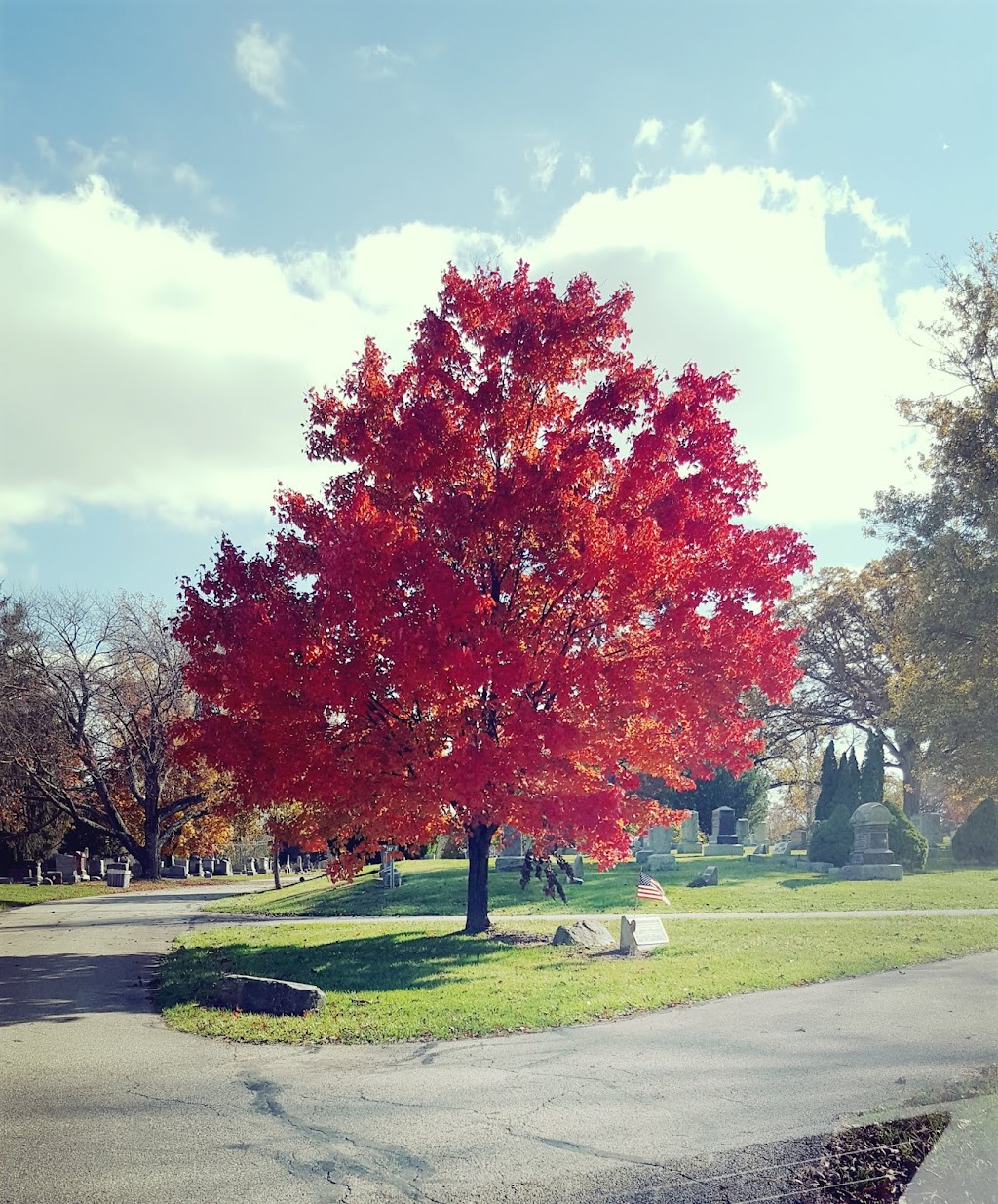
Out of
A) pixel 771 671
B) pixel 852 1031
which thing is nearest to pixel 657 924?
pixel 771 671

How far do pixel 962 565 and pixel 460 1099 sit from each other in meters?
24.2

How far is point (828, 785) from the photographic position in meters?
38.9

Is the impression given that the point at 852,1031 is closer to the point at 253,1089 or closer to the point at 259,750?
the point at 253,1089

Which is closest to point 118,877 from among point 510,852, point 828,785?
point 510,852

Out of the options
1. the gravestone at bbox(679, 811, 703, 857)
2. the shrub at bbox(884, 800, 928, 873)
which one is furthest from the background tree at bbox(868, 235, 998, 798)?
the gravestone at bbox(679, 811, 703, 857)

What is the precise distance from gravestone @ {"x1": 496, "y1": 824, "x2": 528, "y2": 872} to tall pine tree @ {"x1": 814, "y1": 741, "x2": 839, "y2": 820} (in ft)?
47.2

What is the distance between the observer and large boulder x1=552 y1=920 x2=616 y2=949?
14.5 m

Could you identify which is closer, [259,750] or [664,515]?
[259,750]

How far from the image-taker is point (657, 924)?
47.0 ft

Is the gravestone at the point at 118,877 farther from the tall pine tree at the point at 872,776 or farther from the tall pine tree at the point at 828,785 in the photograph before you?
the tall pine tree at the point at 872,776

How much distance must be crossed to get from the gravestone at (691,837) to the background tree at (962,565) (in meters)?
11.7

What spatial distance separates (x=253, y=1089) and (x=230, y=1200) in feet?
6.78

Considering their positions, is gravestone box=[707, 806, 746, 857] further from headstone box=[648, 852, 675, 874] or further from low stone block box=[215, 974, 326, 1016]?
low stone block box=[215, 974, 326, 1016]

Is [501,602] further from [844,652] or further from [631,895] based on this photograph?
[844,652]
